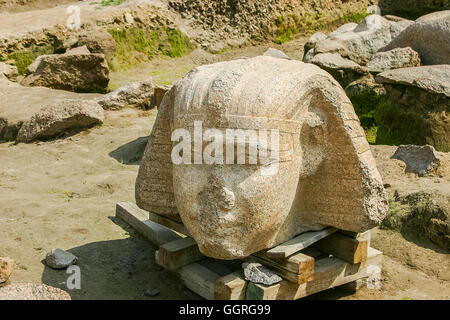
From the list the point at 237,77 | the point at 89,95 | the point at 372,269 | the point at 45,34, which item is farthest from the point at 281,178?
the point at 45,34

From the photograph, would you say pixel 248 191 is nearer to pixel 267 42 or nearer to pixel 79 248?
pixel 79 248

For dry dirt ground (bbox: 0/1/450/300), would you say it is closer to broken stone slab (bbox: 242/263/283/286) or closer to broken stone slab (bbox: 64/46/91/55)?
broken stone slab (bbox: 242/263/283/286)

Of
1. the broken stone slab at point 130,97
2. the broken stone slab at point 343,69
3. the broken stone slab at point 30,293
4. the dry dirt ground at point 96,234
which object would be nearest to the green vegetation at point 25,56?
→ the broken stone slab at point 130,97

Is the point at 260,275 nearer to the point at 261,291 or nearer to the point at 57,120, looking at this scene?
the point at 261,291

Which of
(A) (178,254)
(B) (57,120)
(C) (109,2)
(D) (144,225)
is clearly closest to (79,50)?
(B) (57,120)

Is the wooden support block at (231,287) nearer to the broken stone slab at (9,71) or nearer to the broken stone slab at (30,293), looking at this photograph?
the broken stone slab at (30,293)

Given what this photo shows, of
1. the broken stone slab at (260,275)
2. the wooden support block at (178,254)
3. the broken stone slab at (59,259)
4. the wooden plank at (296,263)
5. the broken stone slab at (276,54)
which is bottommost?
the broken stone slab at (59,259)

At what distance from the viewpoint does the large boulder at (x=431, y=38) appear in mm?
6711

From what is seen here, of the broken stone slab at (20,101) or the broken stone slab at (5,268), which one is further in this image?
the broken stone slab at (20,101)

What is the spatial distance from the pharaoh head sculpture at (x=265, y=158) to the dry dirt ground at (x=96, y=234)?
27.5 inches

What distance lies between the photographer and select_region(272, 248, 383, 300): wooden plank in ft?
9.05

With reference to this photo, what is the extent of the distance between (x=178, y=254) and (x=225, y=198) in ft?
2.76

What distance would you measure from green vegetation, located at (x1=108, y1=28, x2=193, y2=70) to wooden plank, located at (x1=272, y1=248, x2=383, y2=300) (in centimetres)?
763

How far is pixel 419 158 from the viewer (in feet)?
15.4
